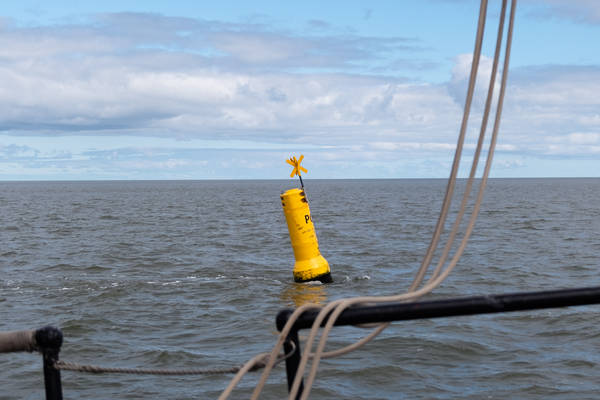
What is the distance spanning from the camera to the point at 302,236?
12.9 metres

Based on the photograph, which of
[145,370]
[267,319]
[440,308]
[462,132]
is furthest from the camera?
[267,319]

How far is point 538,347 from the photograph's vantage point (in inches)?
362

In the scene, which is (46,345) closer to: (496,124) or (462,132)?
(462,132)

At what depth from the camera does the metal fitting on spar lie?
12.8m

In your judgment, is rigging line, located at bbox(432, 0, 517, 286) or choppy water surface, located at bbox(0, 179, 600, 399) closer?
rigging line, located at bbox(432, 0, 517, 286)

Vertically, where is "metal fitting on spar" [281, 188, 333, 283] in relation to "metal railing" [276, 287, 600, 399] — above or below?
below

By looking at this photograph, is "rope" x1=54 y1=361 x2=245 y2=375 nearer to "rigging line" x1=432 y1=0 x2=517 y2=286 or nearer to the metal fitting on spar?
"rigging line" x1=432 y1=0 x2=517 y2=286

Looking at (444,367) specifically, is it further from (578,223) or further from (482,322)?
(578,223)

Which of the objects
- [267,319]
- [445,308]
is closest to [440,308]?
[445,308]

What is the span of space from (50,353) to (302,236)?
1062 cm

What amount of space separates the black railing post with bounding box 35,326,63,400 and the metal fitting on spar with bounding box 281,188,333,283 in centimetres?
1025

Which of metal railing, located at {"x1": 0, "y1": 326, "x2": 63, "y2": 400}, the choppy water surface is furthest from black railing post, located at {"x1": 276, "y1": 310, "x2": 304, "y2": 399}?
the choppy water surface

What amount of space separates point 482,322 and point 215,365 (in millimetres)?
4650

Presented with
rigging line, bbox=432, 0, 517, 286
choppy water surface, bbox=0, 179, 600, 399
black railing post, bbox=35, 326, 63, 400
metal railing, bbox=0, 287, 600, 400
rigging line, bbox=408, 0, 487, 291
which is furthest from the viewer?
choppy water surface, bbox=0, 179, 600, 399
